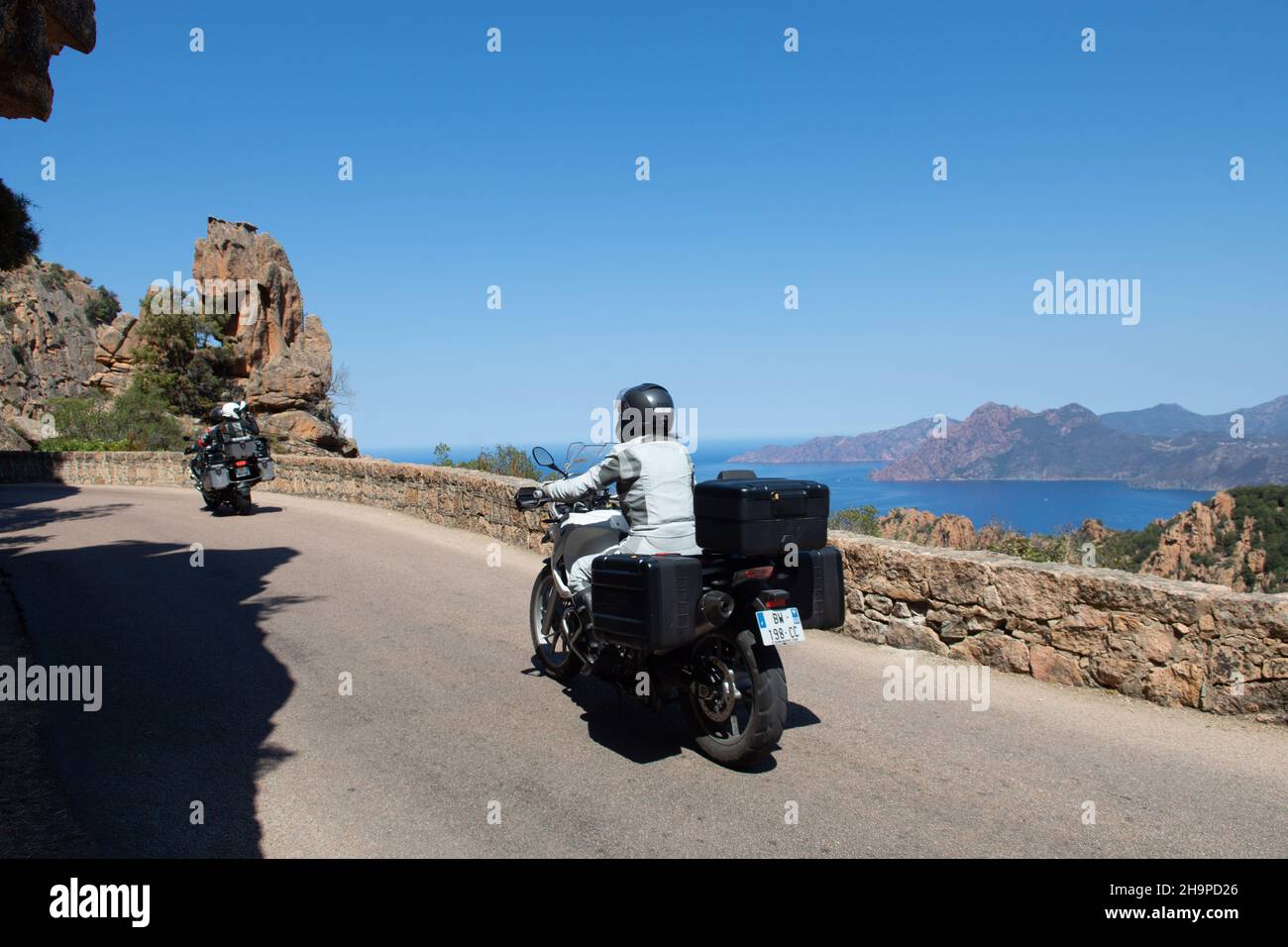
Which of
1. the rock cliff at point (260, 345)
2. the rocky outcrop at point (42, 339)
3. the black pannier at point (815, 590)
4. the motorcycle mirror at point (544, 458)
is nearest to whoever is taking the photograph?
the black pannier at point (815, 590)

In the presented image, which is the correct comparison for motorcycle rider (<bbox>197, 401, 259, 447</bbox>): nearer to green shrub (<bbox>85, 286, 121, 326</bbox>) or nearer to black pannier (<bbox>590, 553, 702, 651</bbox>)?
black pannier (<bbox>590, 553, 702, 651</bbox>)

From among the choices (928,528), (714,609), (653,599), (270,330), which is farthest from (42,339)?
(714,609)

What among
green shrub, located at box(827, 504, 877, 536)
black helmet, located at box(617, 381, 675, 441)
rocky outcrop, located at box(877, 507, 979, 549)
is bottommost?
rocky outcrop, located at box(877, 507, 979, 549)

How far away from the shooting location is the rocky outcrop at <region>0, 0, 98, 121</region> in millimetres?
6957

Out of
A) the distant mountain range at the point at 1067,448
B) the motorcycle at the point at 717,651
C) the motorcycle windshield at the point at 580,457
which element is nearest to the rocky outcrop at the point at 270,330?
the distant mountain range at the point at 1067,448

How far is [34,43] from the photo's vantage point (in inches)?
281

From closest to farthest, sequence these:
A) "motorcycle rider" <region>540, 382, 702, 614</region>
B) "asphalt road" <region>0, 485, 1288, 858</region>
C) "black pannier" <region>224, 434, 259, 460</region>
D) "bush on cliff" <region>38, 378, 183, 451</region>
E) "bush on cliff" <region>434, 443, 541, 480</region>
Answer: "asphalt road" <region>0, 485, 1288, 858</region> → "motorcycle rider" <region>540, 382, 702, 614</region> → "black pannier" <region>224, 434, 259, 460</region> → "bush on cliff" <region>434, 443, 541, 480</region> → "bush on cliff" <region>38, 378, 183, 451</region>

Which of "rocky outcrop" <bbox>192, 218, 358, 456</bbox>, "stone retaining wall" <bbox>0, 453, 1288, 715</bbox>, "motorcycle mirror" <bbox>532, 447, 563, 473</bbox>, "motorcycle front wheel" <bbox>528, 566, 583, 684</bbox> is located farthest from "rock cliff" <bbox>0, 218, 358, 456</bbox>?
"stone retaining wall" <bbox>0, 453, 1288, 715</bbox>

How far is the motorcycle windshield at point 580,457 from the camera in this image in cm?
545

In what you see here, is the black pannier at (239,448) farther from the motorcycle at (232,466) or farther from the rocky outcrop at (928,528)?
the rocky outcrop at (928,528)

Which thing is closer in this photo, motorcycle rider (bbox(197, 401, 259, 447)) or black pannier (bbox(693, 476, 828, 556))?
black pannier (bbox(693, 476, 828, 556))

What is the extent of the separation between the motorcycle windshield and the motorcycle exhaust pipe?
4.65 ft
